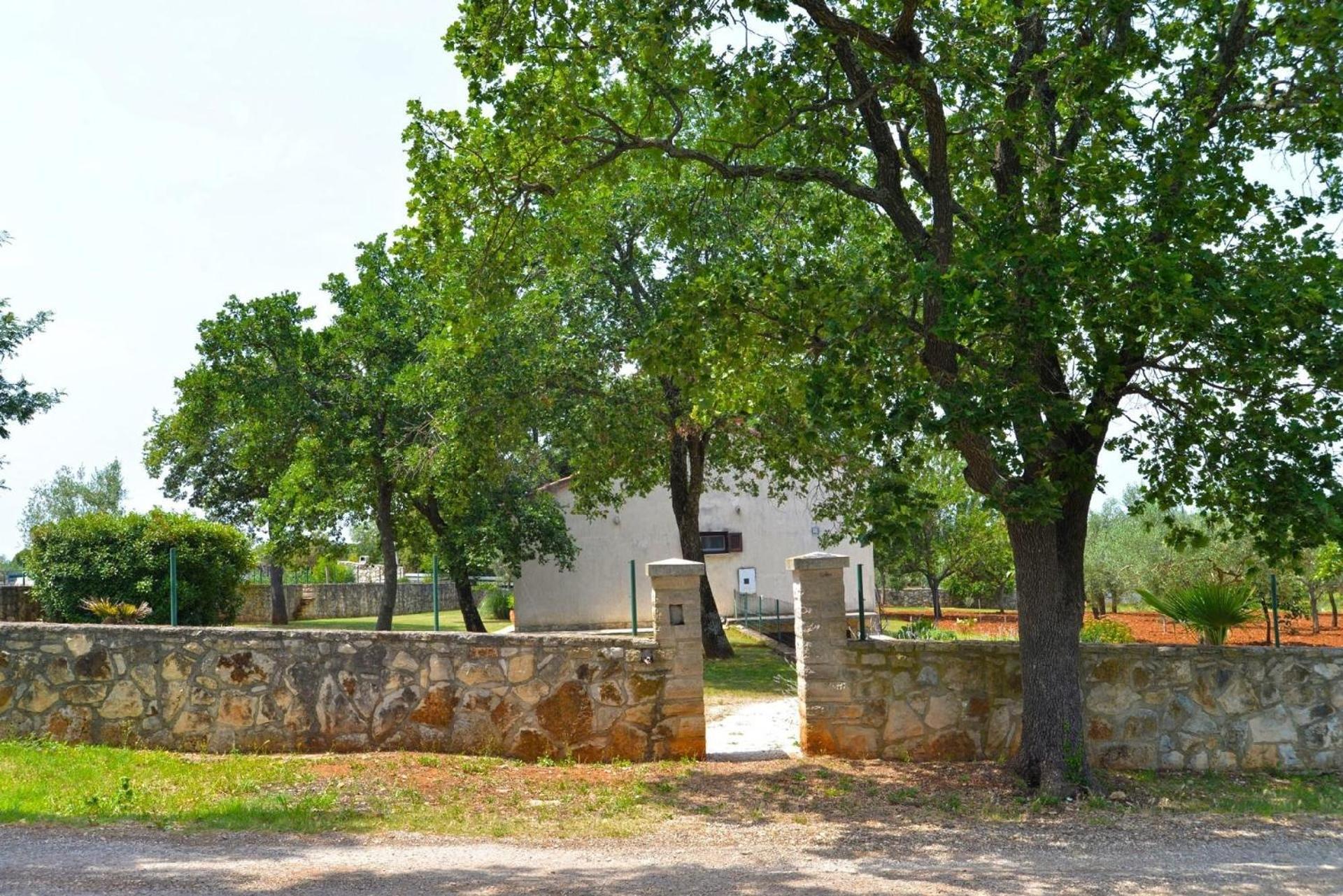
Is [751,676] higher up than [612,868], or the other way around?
[751,676]

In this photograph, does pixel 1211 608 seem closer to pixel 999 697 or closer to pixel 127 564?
pixel 999 697

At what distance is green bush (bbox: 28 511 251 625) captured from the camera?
20.9m

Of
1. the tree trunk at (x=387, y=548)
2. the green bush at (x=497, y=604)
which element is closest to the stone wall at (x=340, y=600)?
the green bush at (x=497, y=604)

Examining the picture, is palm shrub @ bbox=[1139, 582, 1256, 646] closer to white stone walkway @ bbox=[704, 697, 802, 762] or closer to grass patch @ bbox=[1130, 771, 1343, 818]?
grass patch @ bbox=[1130, 771, 1343, 818]

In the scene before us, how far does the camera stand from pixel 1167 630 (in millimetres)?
19297

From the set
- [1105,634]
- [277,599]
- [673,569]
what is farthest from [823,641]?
[277,599]

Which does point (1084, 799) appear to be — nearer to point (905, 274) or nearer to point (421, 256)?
point (905, 274)

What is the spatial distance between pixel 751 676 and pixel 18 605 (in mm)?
15623

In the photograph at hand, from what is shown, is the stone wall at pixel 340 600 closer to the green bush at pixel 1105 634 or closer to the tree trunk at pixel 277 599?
the tree trunk at pixel 277 599

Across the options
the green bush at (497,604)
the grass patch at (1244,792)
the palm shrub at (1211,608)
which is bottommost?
the grass patch at (1244,792)

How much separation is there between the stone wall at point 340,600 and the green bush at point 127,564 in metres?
12.7

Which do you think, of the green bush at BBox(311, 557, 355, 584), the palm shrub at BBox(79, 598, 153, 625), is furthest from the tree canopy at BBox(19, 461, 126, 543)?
the palm shrub at BBox(79, 598, 153, 625)

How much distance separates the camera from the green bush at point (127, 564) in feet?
68.7

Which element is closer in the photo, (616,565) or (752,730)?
(752,730)
